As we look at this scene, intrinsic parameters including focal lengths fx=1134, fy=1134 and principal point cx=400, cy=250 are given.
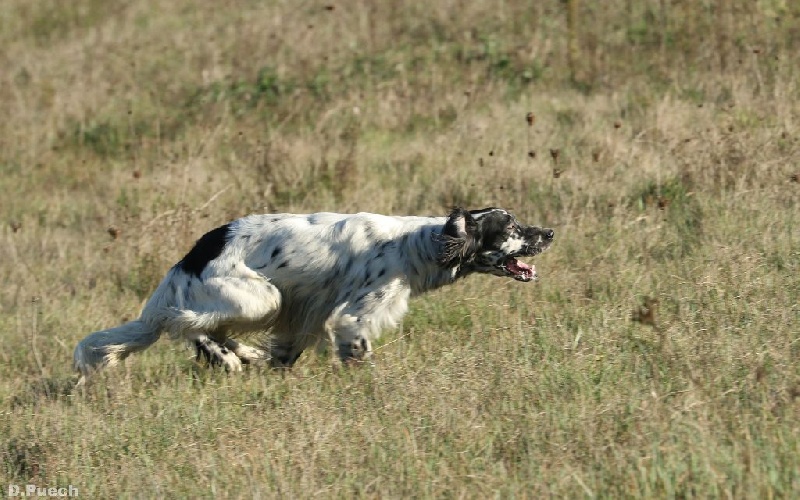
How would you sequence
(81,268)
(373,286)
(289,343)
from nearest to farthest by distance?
(373,286) < (289,343) < (81,268)

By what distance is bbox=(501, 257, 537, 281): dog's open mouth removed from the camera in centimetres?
647

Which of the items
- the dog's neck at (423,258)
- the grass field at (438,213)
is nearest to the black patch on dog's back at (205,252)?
the grass field at (438,213)

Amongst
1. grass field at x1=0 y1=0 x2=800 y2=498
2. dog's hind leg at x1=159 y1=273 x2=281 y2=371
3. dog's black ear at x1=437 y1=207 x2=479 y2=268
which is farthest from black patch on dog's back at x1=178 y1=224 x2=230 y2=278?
dog's black ear at x1=437 y1=207 x2=479 y2=268

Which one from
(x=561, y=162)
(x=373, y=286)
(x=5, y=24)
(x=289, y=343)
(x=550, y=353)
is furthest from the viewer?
(x=5, y=24)

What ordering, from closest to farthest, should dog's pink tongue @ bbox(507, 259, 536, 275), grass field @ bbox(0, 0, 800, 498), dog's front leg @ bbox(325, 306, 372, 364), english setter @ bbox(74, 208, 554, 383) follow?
1. grass field @ bbox(0, 0, 800, 498)
2. dog's front leg @ bbox(325, 306, 372, 364)
3. english setter @ bbox(74, 208, 554, 383)
4. dog's pink tongue @ bbox(507, 259, 536, 275)

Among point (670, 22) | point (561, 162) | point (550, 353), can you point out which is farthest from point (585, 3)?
point (550, 353)

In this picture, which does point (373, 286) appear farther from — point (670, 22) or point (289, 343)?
point (670, 22)

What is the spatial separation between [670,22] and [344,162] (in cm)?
462

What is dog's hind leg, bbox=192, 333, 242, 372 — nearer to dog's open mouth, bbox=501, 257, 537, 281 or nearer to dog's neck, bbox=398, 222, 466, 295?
dog's neck, bbox=398, 222, 466, 295

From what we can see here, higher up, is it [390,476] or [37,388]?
[390,476]

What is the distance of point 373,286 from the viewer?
6.23 m

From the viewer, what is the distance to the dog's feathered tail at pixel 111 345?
6.34 metres

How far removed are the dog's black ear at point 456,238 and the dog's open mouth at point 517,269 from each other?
31 centimetres

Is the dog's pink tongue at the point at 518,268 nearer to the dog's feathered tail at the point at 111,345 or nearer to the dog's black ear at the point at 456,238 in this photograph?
the dog's black ear at the point at 456,238
